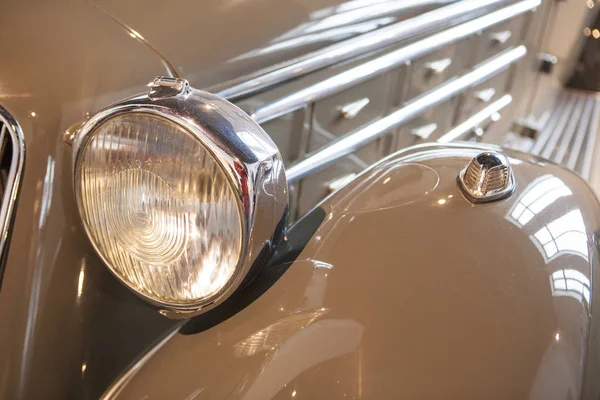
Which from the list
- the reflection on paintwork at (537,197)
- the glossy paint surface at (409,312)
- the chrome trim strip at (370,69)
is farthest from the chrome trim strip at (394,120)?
the reflection on paintwork at (537,197)

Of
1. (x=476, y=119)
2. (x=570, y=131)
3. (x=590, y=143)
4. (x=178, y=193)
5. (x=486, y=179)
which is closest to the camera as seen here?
(x=178, y=193)

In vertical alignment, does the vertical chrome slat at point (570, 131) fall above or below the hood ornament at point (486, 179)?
below

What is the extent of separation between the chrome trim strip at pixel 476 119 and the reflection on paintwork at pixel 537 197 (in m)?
0.91

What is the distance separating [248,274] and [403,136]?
100 centimetres

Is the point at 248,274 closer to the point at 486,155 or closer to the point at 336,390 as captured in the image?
the point at 336,390

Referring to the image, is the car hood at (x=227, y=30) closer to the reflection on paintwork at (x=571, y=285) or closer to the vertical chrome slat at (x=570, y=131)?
the reflection on paintwork at (x=571, y=285)

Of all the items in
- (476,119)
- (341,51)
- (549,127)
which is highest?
(341,51)

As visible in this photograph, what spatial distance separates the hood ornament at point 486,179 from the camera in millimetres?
806

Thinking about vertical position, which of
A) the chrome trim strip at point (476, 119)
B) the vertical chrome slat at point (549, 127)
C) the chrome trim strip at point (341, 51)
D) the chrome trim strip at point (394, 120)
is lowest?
the vertical chrome slat at point (549, 127)

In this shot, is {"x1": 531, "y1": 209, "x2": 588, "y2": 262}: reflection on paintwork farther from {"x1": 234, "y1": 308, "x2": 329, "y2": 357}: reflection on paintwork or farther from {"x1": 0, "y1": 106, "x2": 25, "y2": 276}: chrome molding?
{"x1": 0, "y1": 106, "x2": 25, "y2": 276}: chrome molding

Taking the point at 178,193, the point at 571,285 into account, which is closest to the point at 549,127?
the point at 571,285

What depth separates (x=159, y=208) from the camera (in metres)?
0.68

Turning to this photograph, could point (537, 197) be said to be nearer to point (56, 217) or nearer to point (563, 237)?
point (563, 237)

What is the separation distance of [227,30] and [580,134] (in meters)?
2.61
